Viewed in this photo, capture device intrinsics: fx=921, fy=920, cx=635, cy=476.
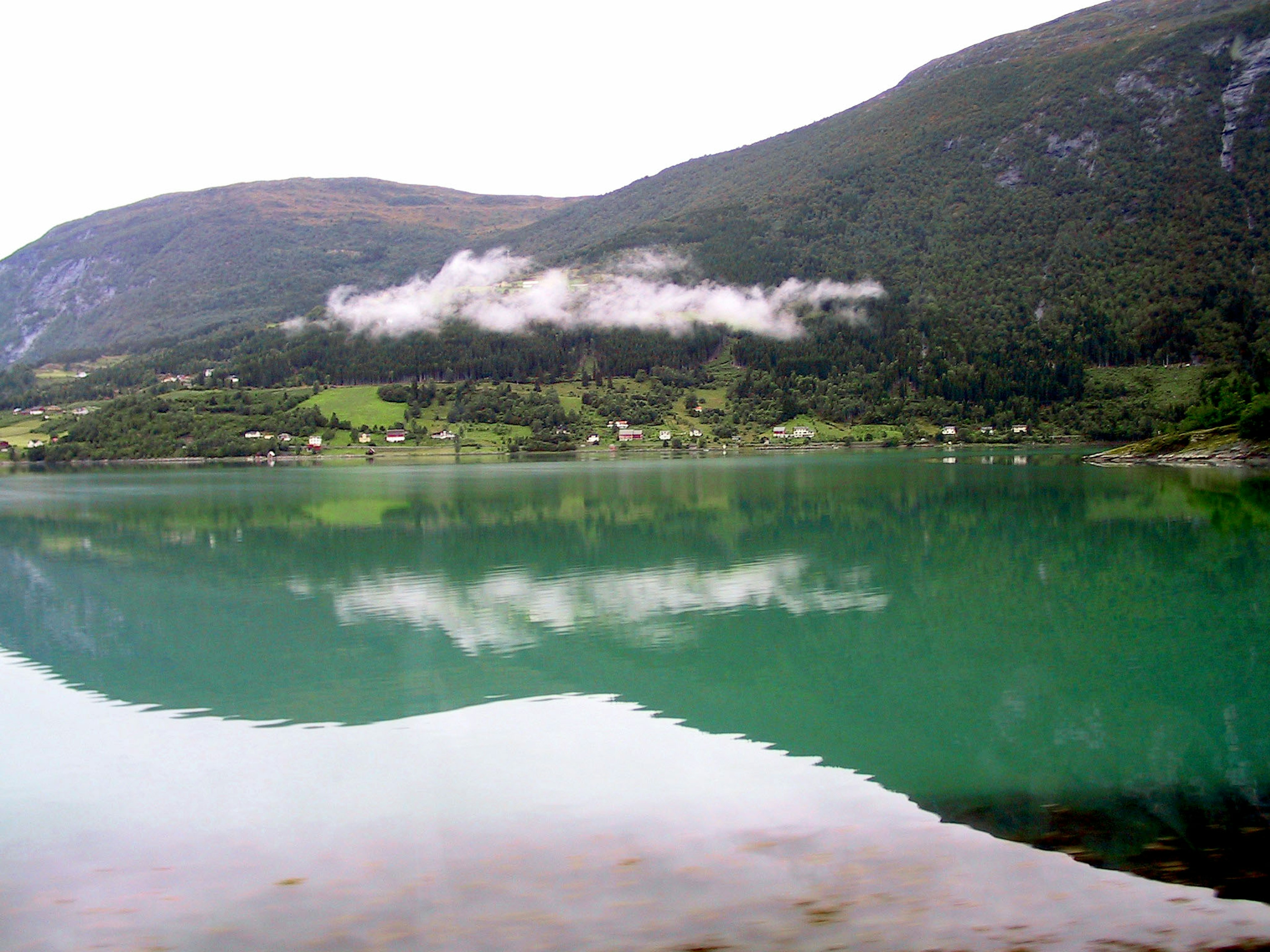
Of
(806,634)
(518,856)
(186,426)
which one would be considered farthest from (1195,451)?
(186,426)

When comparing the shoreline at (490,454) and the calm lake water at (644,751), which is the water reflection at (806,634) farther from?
the shoreline at (490,454)

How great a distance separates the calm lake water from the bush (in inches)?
1858

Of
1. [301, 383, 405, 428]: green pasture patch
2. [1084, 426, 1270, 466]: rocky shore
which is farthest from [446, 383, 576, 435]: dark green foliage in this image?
[1084, 426, 1270, 466]: rocky shore

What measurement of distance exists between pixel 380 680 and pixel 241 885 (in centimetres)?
725

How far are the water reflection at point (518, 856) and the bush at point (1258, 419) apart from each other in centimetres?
7303

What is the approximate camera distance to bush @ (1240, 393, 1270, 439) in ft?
226

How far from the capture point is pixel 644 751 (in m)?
12.0

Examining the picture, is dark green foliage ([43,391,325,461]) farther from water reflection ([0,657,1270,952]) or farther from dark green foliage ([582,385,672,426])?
water reflection ([0,657,1270,952])

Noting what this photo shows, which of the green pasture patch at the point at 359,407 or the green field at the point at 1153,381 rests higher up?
the green pasture patch at the point at 359,407

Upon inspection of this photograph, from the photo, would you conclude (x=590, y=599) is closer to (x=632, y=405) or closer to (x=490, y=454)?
(x=490, y=454)

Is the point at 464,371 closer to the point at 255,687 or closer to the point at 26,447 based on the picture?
the point at 26,447

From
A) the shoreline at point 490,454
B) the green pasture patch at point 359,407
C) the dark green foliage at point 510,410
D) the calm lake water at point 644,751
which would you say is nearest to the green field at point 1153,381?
the shoreline at point 490,454

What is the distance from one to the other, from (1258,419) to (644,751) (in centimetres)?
7482

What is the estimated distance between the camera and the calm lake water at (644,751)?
7770mm
